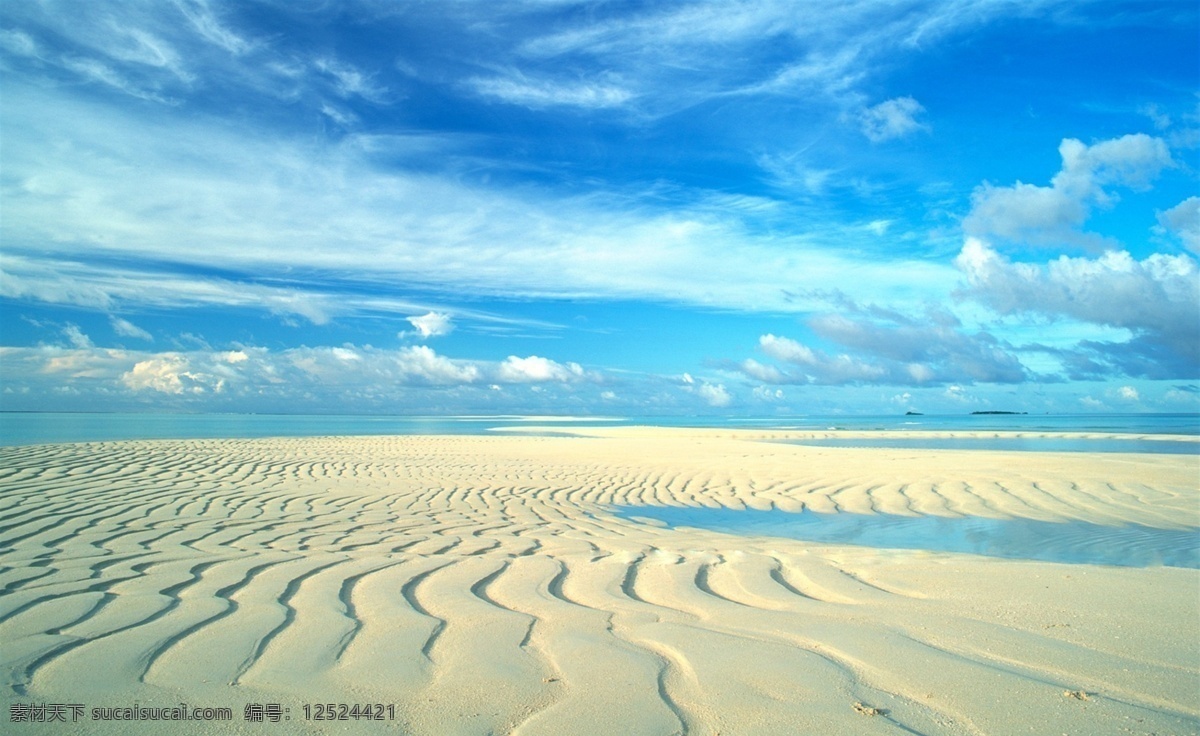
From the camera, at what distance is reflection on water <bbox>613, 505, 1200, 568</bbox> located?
7773 mm

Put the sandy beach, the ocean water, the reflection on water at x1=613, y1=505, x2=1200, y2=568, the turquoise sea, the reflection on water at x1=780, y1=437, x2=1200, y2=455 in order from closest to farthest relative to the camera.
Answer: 1. the sandy beach
2. the reflection on water at x1=613, y1=505, x2=1200, y2=568
3. the reflection on water at x1=780, y1=437, x2=1200, y2=455
4. the turquoise sea
5. the ocean water

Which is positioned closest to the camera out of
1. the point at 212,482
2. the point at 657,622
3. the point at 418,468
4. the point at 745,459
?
the point at 657,622

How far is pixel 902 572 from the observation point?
18.8ft

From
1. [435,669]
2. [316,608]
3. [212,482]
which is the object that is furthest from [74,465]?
Result: [435,669]

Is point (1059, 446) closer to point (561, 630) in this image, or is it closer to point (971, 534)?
point (971, 534)

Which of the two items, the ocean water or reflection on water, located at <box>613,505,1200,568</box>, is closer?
reflection on water, located at <box>613,505,1200,568</box>

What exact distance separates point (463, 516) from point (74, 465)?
11.2m

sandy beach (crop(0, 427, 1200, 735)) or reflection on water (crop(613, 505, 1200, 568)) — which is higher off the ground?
sandy beach (crop(0, 427, 1200, 735))

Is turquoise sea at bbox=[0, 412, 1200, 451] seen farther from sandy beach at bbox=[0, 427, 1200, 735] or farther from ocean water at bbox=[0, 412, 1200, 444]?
sandy beach at bbox=[0, 427, 1200, 735]

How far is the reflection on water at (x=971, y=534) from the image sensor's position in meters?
7.77

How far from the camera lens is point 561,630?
4.04m

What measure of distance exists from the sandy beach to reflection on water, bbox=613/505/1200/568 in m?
1.27

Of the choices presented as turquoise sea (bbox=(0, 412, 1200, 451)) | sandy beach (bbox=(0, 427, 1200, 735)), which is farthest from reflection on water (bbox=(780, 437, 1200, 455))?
sandy beach (bbox=(0, 427, 1200, 735))

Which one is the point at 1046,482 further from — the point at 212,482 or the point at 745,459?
the point at 212,482
